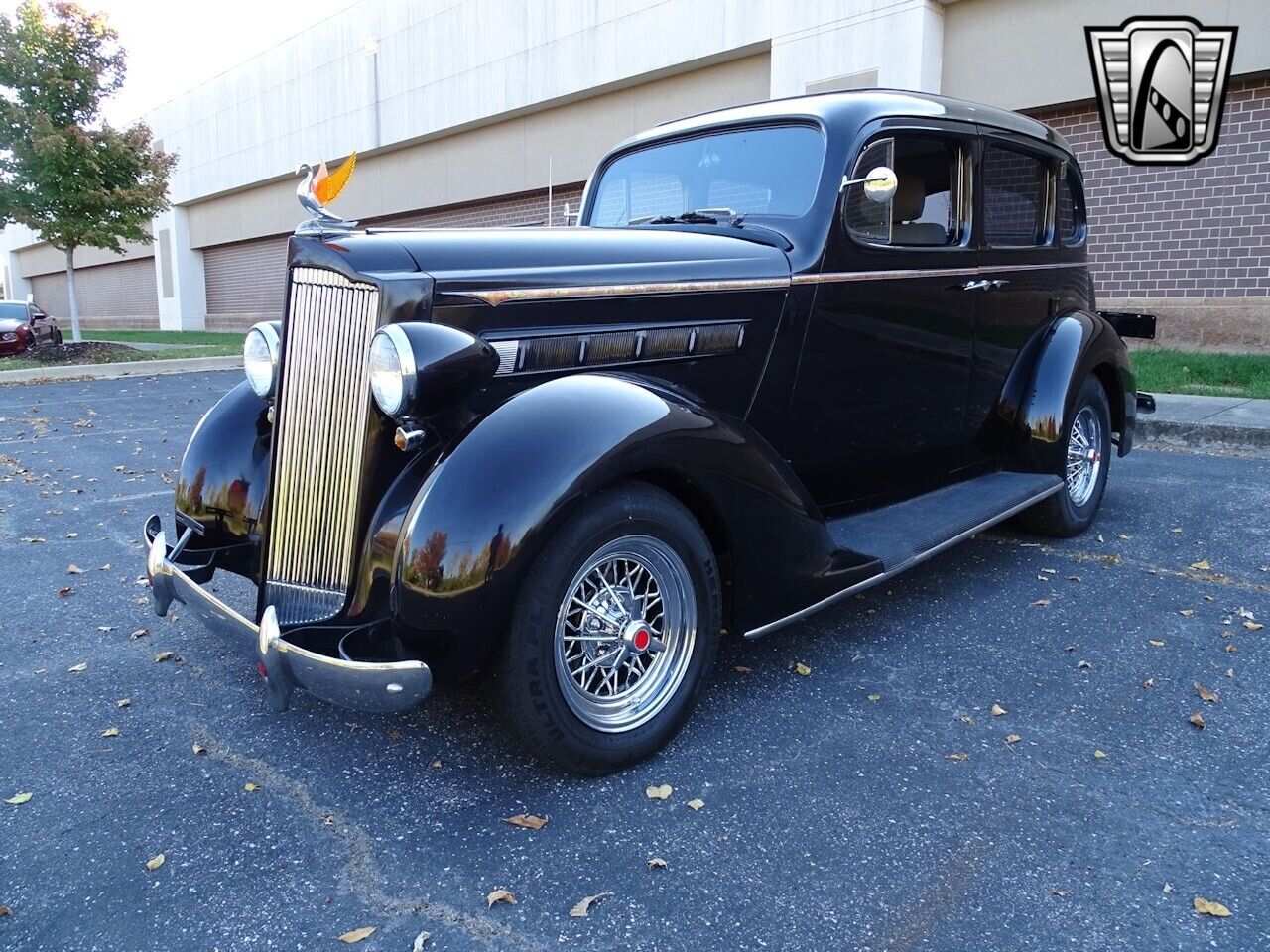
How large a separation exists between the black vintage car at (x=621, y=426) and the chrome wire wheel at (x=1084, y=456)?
68 cm

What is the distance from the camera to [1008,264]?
4352mm

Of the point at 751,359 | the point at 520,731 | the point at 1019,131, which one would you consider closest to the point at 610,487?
the point at 520,731

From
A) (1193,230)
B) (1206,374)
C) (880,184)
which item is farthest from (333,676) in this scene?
(1193,230)

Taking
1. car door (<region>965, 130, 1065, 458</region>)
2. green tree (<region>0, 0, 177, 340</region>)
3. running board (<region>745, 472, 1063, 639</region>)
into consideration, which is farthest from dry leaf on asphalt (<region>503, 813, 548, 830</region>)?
green tree (<region>0, 0, 177, 340</region>)

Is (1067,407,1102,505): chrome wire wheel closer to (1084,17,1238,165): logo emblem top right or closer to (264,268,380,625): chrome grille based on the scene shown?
(264,268,380,625): chrome grille

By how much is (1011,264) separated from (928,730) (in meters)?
2.53

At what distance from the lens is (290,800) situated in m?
2.50

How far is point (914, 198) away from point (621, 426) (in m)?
2.21

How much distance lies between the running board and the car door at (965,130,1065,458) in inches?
11.7

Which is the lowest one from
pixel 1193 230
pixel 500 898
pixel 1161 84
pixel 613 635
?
pixel 500 898

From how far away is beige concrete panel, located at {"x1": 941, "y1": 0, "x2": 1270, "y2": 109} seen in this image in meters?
9.52

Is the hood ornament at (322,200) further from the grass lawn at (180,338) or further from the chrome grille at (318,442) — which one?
the grass lawn at (180,338)

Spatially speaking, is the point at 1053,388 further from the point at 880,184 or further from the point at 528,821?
the point at 528,821

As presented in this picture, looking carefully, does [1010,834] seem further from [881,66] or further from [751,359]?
[881,66]
